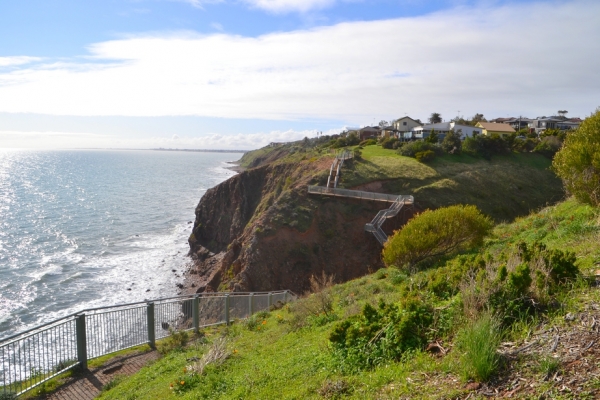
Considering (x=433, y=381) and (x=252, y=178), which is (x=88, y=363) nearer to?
(x=433, y=381)

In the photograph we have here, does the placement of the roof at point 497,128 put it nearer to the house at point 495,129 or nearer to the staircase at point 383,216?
the house at point 495,129

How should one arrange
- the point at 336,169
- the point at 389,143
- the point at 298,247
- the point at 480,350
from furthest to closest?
the point at 389,143 < the point at 336,169 < the point at 298,247 < the point at 480,350

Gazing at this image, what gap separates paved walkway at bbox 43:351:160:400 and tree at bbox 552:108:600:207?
1419 cm

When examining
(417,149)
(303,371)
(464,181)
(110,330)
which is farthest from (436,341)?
(417,149)

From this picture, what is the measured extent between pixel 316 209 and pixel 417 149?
19403 mm

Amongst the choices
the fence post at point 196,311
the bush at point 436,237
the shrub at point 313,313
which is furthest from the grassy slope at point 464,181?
the shrub at point 313,313

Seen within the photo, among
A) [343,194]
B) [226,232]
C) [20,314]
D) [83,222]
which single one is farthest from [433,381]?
[83,222]

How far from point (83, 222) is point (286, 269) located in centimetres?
3769

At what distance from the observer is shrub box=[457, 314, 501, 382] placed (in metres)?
5.04

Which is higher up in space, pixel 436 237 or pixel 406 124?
pixel 406 124

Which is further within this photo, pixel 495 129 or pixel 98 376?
pixel 495 129

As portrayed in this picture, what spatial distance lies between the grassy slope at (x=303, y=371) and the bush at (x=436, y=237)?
253 inches

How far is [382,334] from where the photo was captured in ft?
22.5

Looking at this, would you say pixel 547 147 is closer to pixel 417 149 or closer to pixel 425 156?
pixel 417 149
